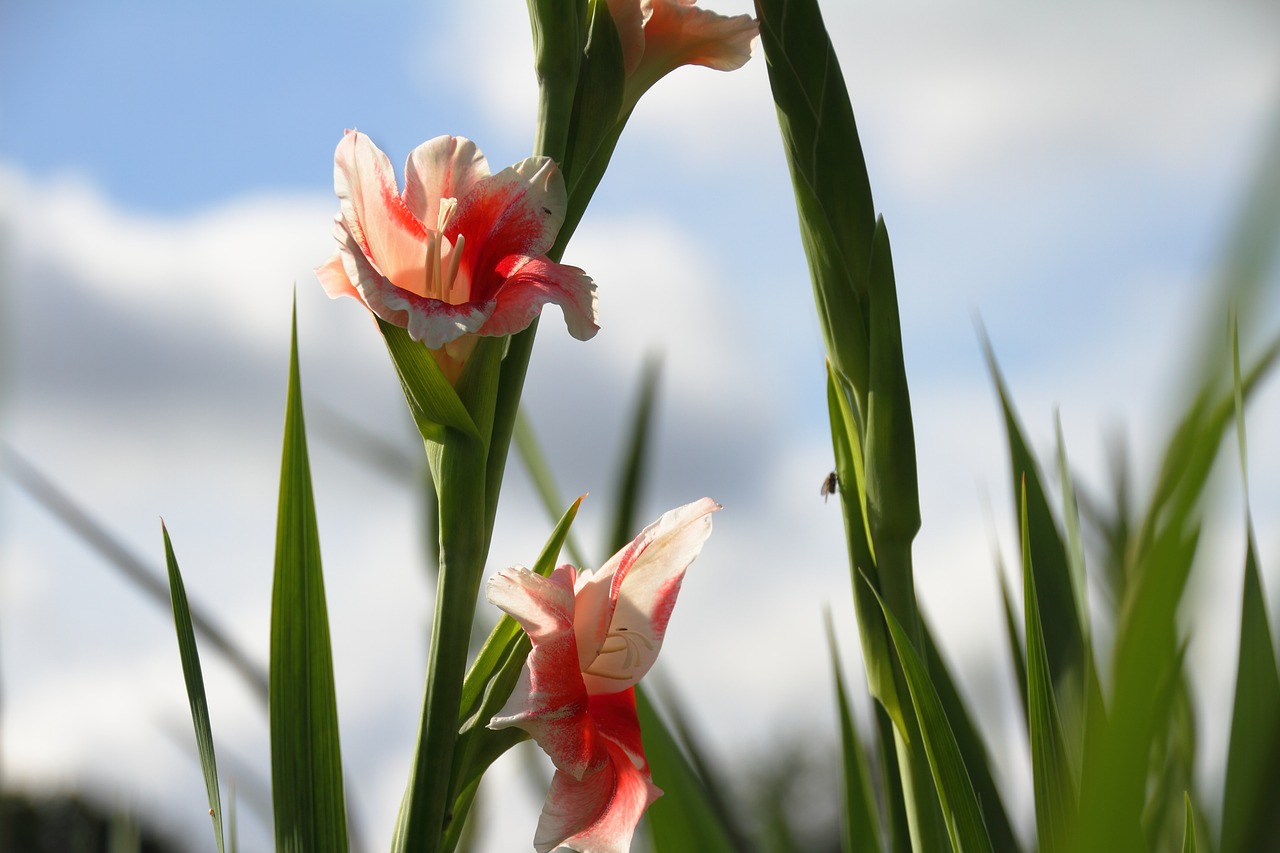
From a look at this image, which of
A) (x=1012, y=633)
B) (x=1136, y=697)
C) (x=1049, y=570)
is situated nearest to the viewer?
(x=1136, y=697)

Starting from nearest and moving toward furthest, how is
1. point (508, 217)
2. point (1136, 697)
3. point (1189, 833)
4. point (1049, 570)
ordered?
point (1136, 697), point (1189, 833), point (508, 217), point (1049, 570)

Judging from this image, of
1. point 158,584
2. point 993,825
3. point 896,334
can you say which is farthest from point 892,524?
point 158,584

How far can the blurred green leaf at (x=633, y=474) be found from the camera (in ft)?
2.28

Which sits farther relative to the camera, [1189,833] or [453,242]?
[453,242]

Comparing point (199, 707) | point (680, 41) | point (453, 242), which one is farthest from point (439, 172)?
point (199, 707)

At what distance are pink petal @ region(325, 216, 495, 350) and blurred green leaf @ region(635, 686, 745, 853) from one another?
264 millimetres

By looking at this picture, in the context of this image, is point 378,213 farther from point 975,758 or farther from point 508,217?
point 975,758

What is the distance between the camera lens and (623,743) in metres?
0.48

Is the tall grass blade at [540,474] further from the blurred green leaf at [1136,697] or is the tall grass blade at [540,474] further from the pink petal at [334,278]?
the blurred green leaf at [1136,697]

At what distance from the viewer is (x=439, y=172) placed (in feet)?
1.67

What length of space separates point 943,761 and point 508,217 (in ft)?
0.98

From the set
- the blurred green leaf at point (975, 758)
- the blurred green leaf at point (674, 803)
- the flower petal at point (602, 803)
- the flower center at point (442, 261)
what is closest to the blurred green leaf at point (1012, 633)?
the blurred green leaf at point (975, 758)

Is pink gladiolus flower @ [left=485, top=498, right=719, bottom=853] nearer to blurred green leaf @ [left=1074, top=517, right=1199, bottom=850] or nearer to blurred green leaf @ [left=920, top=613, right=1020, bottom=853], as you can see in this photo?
blurred green leaf @ [left=920, top=613, right=1020, bottom=853]

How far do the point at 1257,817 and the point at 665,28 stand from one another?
0.50 m
